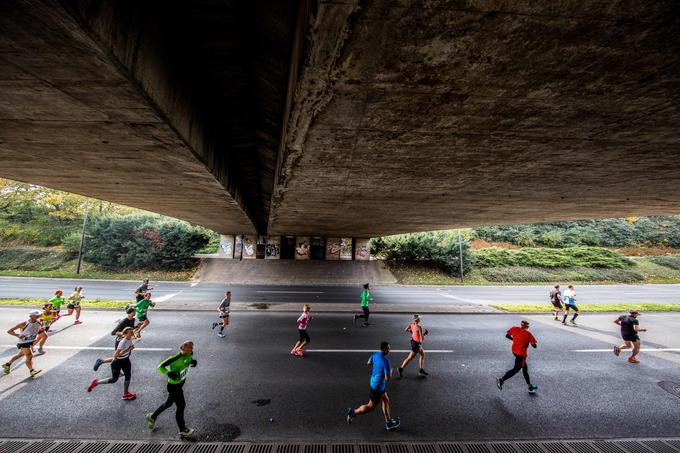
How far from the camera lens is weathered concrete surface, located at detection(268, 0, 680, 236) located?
2230 millimetres

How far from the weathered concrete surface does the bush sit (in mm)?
27000

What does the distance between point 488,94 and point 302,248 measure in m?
28.7

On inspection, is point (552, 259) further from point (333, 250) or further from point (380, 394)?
point (380, 394)

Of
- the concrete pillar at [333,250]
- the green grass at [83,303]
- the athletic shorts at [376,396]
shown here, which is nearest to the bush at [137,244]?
the green grass at [83,303]

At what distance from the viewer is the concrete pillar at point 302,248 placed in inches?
1227

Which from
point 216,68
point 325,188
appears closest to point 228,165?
point 325,188

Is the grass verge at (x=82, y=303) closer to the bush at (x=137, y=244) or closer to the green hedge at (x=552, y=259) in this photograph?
the bush at (x=137, y=244)

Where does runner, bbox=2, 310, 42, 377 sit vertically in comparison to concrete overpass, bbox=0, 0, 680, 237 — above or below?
below

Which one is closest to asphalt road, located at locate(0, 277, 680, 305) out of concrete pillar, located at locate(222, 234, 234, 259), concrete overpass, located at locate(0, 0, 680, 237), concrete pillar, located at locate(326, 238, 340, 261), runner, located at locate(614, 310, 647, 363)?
concrete pillar, located at locate(326, 238, 340, 261)

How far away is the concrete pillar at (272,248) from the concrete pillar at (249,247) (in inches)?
49.7

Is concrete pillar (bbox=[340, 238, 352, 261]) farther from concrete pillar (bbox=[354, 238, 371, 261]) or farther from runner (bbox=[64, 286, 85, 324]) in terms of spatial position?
runner (bbox=[64, 286, 85, 324])

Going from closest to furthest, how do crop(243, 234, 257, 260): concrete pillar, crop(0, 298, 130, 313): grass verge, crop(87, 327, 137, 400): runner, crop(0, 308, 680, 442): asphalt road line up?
crop(0, 308, 680, 442): asphalt road < crop(87, 327, 137, 400): runner < crop(0, 298, 130, 313): grass verge < crop(243, 234, 257, 260): concrete pillar

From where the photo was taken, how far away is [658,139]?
4707 millimetres

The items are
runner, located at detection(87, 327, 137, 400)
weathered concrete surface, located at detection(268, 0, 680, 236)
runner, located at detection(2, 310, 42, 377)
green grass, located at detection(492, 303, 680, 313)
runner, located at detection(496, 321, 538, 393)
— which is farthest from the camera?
green grass, located at detection(492, 303, 680, 313)
